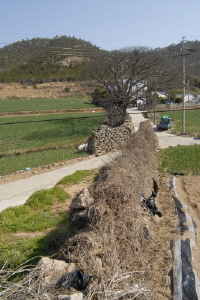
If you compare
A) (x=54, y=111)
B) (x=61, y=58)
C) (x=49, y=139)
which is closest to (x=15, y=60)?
(x=61, y=58)

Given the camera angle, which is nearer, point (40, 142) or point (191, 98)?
point (40, 142)

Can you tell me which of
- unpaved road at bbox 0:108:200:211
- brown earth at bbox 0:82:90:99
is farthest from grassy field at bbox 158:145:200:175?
brown earth at bbox 0:82:90:99

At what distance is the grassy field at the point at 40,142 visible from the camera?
19.5 metres

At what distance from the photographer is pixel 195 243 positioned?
7891 mm

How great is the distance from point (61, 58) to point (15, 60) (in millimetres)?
12747

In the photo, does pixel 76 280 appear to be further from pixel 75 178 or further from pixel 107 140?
pixel 107 140

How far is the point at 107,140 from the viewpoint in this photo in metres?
21.8

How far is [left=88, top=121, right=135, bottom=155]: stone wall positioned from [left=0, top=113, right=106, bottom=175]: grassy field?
982mm

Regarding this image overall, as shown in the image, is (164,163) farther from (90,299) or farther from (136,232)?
(90,299)

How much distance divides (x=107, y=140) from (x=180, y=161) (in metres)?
5.51

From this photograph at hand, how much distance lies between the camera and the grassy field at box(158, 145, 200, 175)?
16281 mm

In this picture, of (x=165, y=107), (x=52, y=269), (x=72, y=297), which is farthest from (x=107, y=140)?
(x=165, y=107)

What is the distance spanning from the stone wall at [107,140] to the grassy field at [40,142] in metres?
0.98

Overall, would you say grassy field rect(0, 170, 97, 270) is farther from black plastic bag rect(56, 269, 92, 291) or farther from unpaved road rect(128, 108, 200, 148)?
unpaved road rect(128, 108, 200, 148)
